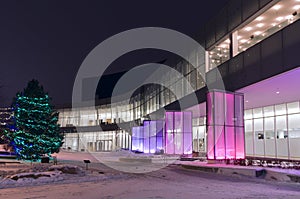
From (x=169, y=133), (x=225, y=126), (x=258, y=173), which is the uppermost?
(x=225, y=126)

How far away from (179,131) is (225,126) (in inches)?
589

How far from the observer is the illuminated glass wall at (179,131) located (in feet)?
125

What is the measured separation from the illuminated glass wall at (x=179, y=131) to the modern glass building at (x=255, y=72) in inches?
51.7

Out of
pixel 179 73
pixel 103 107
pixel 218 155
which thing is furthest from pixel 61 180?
pixel 103 107

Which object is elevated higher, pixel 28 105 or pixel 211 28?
pixel 211 28

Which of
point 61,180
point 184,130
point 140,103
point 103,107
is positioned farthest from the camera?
point 103,107

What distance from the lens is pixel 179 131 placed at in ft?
126

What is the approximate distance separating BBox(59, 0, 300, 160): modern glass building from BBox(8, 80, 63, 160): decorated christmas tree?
44.2ft

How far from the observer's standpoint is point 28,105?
28.6 meters

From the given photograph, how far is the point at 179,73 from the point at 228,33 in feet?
47.7

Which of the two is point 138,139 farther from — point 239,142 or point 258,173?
point 258,173

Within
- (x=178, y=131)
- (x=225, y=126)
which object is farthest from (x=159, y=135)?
(x=225, y=126)

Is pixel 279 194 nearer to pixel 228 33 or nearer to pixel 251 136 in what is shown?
pixel 228 33

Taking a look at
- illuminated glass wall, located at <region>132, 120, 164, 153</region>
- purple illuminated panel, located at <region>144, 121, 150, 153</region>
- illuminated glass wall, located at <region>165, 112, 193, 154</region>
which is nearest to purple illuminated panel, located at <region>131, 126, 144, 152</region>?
illuminated glass wall, located at <region>132, 120, 164, 153</region>
